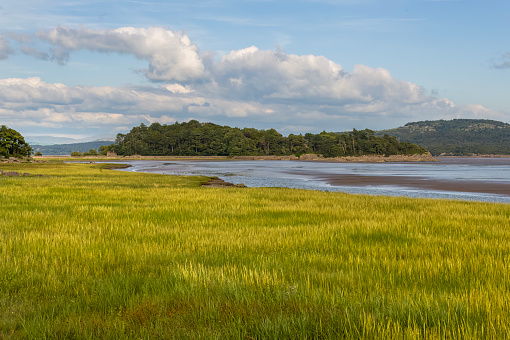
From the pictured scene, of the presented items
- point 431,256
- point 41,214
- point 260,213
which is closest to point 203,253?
point 431,256

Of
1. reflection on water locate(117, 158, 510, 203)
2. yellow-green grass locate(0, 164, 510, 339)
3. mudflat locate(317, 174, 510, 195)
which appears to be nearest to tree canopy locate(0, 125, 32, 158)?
reflection on water locate(117, 158, 510, 203)

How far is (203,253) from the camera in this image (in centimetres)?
788

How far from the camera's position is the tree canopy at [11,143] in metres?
77.1

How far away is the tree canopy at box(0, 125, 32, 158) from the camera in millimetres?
77062

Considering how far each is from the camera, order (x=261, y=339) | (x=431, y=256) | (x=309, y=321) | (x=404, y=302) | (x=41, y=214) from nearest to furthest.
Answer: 1. (x=261, y=339)
2. (x=309, y=321)
3. (x=404, y=302)
4. (x=431, y=256)
5. (x=41, y=214)

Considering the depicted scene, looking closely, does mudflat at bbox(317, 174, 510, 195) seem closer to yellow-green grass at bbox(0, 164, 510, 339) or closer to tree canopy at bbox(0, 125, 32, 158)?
yellow-green grass at bbox(0, 164, 510, 339)

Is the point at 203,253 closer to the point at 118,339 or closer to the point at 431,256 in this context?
the point at 118,339

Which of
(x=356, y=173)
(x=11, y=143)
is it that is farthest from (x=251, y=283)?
(x=11, y=143)

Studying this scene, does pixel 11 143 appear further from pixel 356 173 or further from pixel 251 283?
pixel 251 283

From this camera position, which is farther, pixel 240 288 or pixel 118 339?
pixel 240 288

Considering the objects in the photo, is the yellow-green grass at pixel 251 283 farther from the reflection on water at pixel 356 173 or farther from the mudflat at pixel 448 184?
the mudflat at pixel 448 184

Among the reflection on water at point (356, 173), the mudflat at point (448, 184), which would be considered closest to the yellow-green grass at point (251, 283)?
the reflection on water at point (356, 173)

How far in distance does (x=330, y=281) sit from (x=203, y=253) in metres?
3.25

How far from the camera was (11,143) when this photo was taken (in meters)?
80.2
